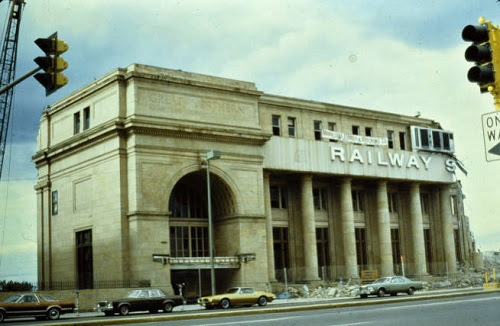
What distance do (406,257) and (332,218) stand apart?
10.5m

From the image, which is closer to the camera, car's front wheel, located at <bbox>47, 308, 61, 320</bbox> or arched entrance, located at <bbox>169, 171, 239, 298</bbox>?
car's front wheel, located at <bbox>47, 308, 61, 320</bbox>

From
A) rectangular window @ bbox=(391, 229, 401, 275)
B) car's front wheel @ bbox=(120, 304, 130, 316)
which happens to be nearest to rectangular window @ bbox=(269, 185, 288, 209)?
rectangular window @ bbox=(391, 229, 401, 275)

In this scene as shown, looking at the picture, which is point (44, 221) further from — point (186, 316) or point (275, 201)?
point (186, 316)

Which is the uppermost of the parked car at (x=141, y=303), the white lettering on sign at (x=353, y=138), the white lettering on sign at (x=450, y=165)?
the white lettering on sign at (x=353, y=138)

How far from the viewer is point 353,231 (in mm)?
59812

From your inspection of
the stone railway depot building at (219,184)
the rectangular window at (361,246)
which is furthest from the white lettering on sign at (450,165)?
the rectangular window at (361,246)

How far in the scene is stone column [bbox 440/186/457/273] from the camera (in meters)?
68.2

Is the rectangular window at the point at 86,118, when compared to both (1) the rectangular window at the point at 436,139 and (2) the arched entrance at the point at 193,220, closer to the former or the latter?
(2) the arched entrance at the point at 193,220

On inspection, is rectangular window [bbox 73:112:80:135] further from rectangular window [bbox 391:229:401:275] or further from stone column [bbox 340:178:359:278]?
rectangular window [bbox 391:229:401:275]

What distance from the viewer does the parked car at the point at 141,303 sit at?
35.6 m

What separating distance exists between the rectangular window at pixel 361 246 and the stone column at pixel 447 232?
9.84 meters

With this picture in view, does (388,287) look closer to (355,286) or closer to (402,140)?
(355,286)

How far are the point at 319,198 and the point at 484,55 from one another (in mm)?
49751

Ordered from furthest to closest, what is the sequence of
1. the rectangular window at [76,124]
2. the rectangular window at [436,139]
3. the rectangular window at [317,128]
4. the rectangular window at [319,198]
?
1. the rectangular window at [436,139]
2. the rectangular window at [319,198]
3. the rectangular window at [317,128]
4. the rectangular window at [76,124]
